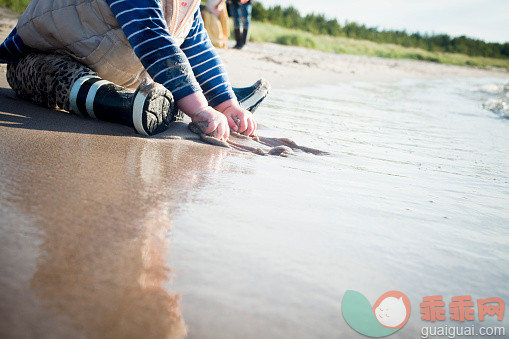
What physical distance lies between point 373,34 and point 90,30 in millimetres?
26391

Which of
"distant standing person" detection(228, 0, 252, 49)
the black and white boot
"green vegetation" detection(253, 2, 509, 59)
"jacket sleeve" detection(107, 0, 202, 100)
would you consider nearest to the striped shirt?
"jacket sleeve" detection(107, 0, 202, 100)

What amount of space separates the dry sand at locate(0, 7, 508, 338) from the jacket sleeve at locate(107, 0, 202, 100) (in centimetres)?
24

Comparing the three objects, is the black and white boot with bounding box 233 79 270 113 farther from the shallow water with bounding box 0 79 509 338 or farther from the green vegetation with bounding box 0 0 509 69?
the green vegetation with bounding box 0 0 509 69

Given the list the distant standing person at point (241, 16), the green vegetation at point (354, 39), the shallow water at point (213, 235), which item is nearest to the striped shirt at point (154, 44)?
the shallow water at point (213, 235)

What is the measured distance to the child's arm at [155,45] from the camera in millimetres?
1589

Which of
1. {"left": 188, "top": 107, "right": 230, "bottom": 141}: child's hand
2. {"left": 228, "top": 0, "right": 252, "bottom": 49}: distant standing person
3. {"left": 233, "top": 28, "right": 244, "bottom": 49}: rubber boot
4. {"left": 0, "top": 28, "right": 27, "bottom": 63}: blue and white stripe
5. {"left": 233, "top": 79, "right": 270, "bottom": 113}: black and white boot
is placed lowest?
{"left": 188, "top": 107, "right": 230, "bottom": 141}: child's hand

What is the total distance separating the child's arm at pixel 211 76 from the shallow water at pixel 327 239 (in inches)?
15.2

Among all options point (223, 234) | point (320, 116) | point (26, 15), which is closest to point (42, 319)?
point (223, 234)

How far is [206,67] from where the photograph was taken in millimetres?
2035

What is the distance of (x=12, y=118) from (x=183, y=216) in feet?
3.29

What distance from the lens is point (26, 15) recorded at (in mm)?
1925

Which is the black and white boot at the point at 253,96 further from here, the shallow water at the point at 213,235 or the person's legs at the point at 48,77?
the person's legs at the point at 48,77

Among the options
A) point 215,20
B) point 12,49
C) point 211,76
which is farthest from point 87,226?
point 215,20

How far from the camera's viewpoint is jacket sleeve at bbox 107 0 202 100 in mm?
1588
